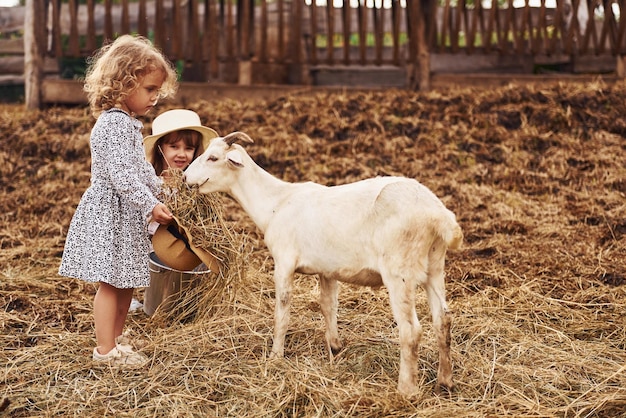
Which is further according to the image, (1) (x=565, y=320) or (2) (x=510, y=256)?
(2) (x=510, y=256)

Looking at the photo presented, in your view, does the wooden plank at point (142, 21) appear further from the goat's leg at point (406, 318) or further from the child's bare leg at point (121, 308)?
the goat's leg at point (406, 318)

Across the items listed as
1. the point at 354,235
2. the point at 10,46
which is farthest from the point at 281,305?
the point at 10,46

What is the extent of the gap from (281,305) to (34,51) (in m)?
7.88

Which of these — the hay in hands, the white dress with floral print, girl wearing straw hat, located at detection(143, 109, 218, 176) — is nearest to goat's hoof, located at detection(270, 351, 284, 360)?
the hay in hands

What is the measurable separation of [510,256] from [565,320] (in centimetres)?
137

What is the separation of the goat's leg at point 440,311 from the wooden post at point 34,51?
8.37 meters

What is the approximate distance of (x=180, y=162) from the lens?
5.20m

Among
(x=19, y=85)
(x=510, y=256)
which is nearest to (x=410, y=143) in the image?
(x=510, y=256)

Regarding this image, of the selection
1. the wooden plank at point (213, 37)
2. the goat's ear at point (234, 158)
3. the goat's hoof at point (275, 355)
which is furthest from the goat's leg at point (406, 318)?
the wooden plank at point (213, 37)

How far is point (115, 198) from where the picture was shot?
172 inches

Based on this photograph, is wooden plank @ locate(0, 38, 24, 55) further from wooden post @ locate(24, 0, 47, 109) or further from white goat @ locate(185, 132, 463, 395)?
white goat @ locate(185, 132, 463, 395)

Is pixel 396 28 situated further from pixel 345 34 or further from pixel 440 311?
pixel 440 311

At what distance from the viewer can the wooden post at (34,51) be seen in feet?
34.7

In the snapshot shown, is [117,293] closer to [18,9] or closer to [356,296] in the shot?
[356,296]
